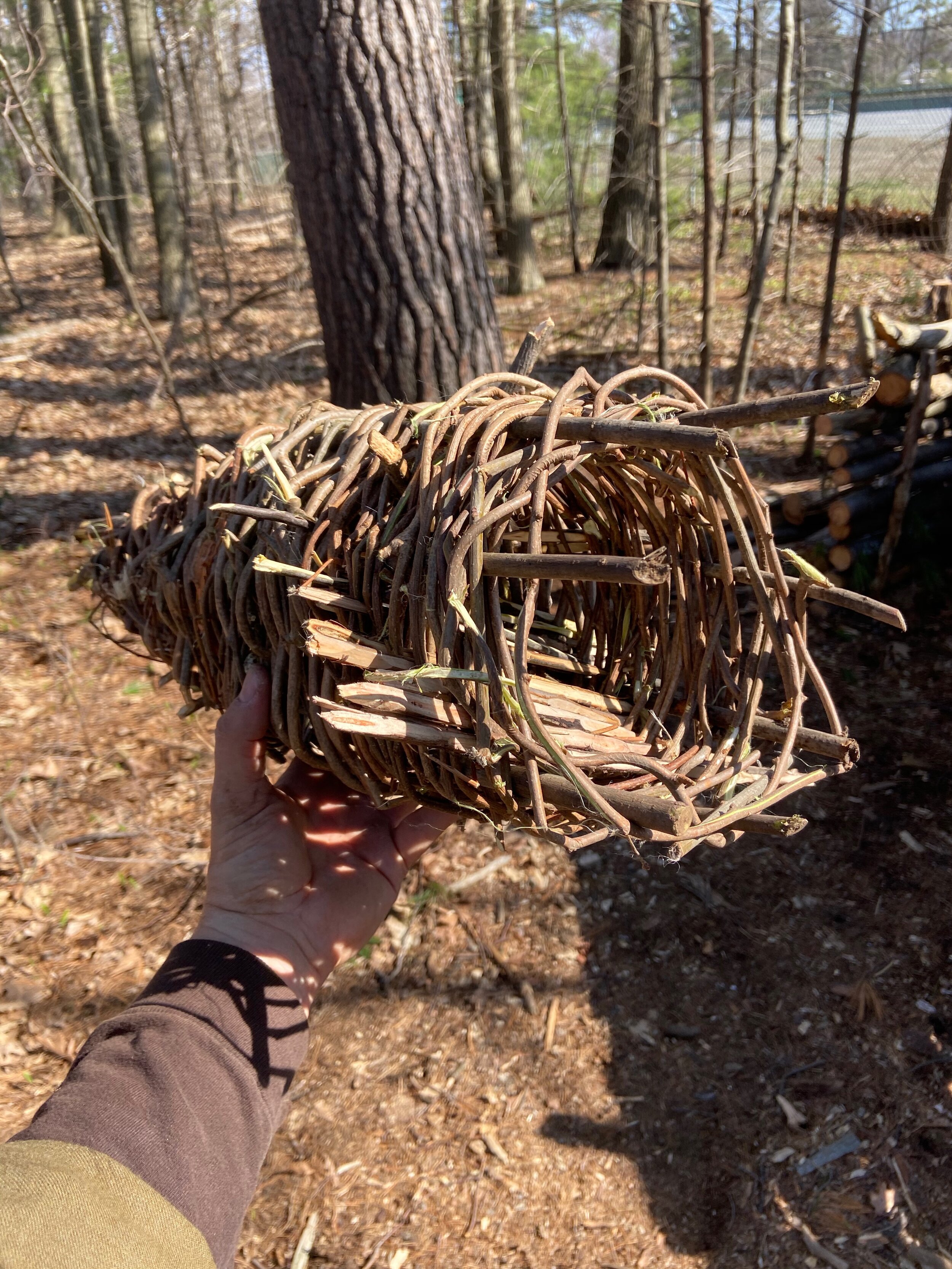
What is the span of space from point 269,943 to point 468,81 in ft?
28.0

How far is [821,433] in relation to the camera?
4734 millimetres

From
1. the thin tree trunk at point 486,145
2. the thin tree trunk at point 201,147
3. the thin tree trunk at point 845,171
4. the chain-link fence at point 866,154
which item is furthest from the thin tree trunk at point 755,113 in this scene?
the thin tree trunk at point 201,147

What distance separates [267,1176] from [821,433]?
14.2 feet

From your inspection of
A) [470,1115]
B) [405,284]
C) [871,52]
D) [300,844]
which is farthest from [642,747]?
[871,52]

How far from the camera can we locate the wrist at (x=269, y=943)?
149cm

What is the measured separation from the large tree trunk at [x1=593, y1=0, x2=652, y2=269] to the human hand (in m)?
5.10

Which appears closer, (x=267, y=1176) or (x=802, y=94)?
(x=267, y=1176)

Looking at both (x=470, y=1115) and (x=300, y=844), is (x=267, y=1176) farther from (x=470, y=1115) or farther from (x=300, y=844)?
(x=300, y=844)

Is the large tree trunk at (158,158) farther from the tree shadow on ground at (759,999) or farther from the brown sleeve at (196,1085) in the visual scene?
the brown sleeve at (196,1085)

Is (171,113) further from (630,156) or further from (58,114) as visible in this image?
(58,114)

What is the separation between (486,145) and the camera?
10398 mm

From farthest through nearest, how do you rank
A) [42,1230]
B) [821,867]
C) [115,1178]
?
[821,867], [115,1178], [42,1230]

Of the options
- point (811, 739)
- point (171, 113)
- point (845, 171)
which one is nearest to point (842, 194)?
point (845, 171)

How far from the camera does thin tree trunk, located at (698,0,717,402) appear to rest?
4.04m
